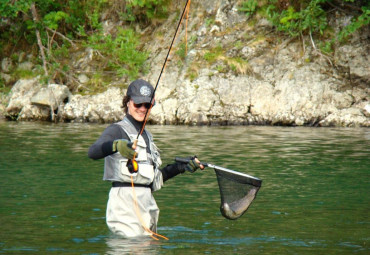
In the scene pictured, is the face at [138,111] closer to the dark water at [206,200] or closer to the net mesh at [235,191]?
the net mesh at [235,191]

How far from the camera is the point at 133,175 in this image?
6637 millimetres

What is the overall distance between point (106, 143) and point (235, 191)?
163cm

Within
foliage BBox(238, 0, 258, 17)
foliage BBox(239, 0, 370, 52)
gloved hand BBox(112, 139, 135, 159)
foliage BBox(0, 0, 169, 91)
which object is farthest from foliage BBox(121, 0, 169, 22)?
gloved hand BBox(112, 139, 135, 159)

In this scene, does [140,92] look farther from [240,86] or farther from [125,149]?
[240,86]

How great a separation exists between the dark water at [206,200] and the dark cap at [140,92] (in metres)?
1.32

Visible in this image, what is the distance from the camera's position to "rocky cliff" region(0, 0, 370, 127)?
75.3 ft

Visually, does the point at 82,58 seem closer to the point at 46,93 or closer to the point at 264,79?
the point at 46,93

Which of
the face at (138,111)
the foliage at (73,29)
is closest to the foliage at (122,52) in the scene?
the foliage at (73,29)

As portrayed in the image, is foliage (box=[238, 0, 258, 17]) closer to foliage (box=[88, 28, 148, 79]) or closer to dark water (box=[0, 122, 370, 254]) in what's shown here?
foliage (box=[88, 28, 148, 79])

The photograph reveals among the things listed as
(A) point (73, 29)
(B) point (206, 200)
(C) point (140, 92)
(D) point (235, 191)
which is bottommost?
(B) point (206, 200)

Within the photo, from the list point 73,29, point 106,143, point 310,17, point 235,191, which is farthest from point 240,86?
point 106,143

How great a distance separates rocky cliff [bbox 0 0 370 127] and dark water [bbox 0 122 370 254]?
14.9 feet

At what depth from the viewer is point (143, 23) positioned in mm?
28109

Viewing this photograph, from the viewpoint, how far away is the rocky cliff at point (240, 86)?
22953 mm
